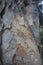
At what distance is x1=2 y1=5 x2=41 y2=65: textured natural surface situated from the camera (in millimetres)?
1030

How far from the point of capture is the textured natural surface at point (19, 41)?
3.38 feet

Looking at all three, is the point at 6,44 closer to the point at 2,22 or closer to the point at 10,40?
the point at 10,40

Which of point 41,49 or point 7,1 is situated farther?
point 41,49

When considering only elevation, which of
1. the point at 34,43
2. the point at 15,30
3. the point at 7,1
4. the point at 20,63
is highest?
the point at 7,1

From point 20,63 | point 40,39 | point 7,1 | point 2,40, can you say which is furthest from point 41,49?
point 7,1

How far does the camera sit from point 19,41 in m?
1.05

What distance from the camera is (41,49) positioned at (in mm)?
1107

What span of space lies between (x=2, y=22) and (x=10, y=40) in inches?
5.5

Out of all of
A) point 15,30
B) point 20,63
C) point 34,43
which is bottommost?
point 20,63

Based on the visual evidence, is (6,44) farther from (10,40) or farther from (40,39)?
(40,39)

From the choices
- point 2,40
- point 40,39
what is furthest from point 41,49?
point 2,40

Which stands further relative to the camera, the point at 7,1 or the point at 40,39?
the point at 40,39

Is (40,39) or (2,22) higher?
(2,22)

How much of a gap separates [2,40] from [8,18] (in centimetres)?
16
